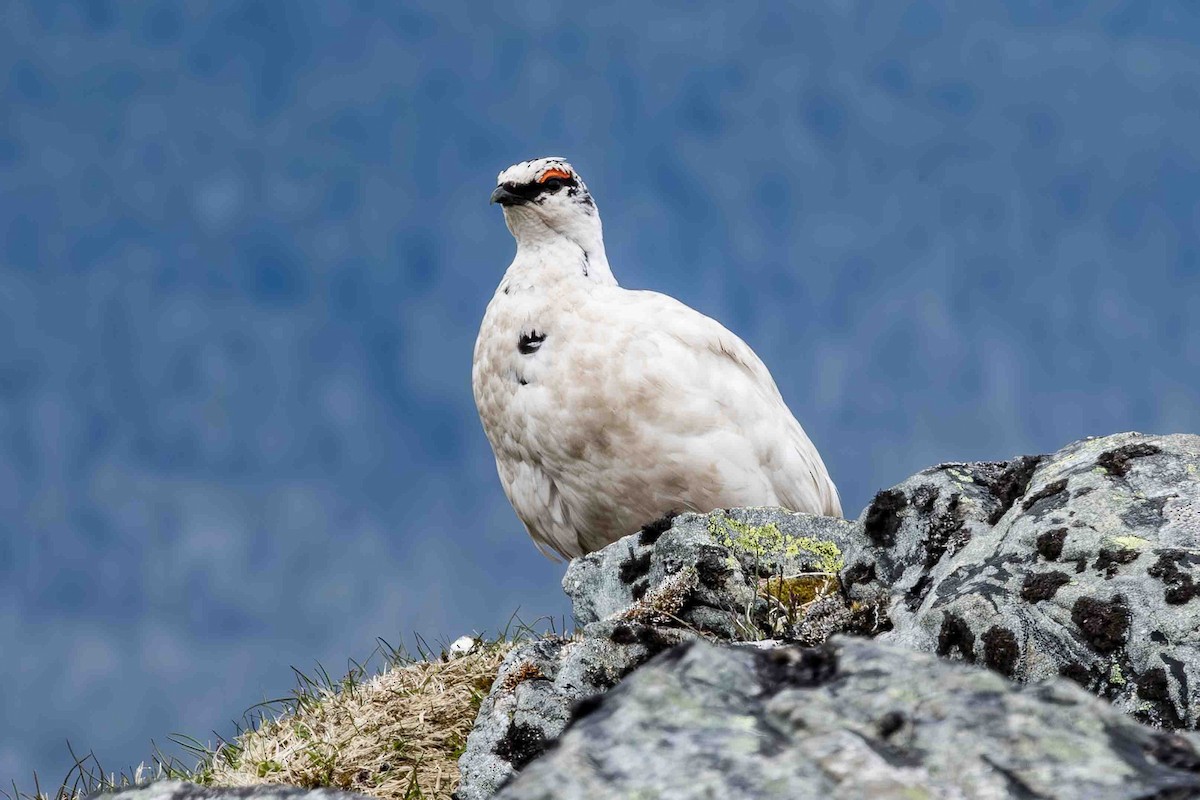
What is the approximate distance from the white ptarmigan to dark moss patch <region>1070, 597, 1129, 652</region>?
451 cm

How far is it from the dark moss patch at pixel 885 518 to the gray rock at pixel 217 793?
9.94ft

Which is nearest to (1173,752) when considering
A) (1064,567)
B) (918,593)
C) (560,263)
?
(1064,567)

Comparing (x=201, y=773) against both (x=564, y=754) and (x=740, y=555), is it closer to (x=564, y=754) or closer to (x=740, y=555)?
(x=740, y=555)

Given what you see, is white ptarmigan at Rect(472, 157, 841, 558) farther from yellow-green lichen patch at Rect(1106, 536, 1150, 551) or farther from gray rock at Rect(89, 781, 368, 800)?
gray rock at Rect(89, 781, 368, 800)

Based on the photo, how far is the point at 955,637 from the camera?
420cm

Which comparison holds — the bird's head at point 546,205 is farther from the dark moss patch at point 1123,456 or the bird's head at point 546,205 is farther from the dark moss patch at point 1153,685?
the dark moss patch at point 1153,685

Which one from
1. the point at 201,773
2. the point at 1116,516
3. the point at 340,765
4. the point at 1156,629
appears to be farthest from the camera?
the point at 201,773

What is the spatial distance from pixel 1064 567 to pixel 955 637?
489 millimetres

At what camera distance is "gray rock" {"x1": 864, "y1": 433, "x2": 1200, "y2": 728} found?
13.1ft

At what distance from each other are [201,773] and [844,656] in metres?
4.40

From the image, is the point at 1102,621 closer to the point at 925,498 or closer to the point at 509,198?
the point at 925,498

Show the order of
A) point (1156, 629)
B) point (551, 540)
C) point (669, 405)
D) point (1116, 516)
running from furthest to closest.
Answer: point (551, 540), point (669, 405), point (1116, 516), point (1156, 629)

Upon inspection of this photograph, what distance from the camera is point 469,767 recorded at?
185 inches

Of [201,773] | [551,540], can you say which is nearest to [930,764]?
[201,773]
